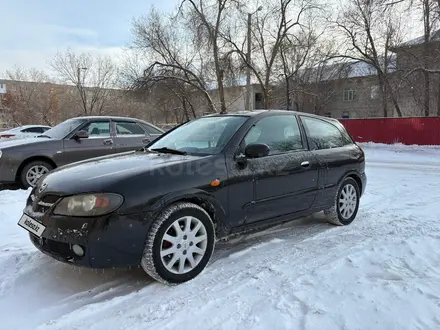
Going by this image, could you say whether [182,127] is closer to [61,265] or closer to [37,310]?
[61,265]

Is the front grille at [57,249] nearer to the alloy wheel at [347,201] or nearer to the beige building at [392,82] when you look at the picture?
the alloy wheel at [347,201]

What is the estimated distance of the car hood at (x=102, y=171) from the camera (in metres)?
3.03

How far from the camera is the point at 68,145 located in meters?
7.49

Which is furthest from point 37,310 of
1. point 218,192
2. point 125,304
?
point 218,192

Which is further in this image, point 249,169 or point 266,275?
point 249,169

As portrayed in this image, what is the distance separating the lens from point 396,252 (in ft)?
12.5

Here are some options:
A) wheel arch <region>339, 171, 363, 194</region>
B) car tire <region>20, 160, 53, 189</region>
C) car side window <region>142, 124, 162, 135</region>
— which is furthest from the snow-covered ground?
car side window <region>142, 124, 162, 135</region>

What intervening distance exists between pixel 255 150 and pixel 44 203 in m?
1.98

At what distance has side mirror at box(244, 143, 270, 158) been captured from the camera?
3.69m

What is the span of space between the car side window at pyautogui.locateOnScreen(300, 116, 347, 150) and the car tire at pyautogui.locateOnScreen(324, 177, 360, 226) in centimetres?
54

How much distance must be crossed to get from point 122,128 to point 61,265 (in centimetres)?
496

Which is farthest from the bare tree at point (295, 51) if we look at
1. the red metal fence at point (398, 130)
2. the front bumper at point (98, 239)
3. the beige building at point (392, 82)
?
the front bumper at point (98, 239)

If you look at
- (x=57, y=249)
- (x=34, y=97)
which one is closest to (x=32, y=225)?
(x=57, y=249)

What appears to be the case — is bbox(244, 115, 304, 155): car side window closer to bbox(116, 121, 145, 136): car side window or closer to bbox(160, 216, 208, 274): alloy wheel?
bbox(160, 216, 208, 274): alloy wheel
